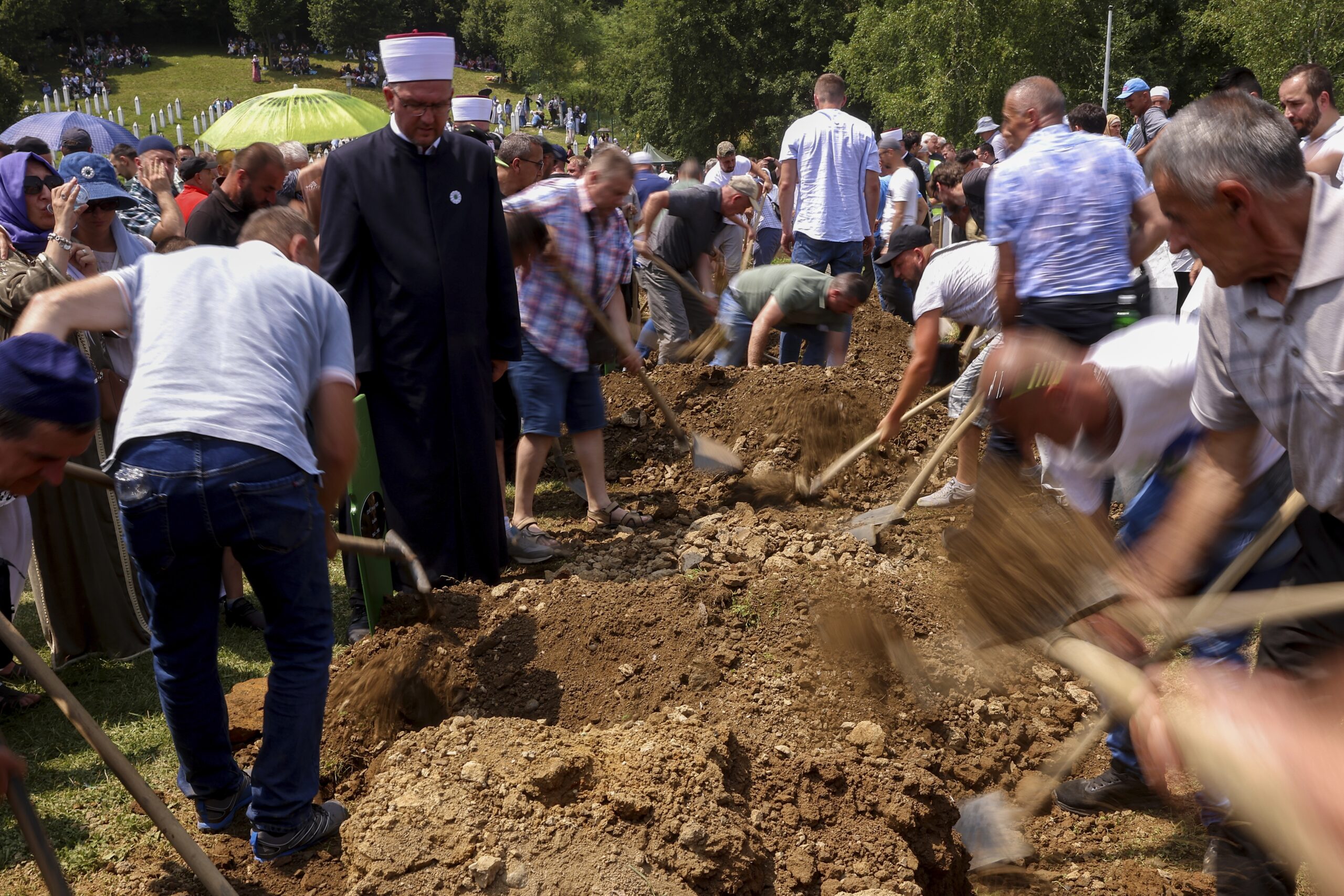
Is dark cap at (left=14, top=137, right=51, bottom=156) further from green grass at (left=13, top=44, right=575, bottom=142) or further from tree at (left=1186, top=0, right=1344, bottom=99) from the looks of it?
green grass at (left=13, top=44, right=575, bottom=142)

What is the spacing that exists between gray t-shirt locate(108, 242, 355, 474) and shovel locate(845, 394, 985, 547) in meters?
3.15

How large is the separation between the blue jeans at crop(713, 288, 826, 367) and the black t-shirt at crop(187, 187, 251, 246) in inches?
134

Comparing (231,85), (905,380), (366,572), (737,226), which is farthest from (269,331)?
(231,85)

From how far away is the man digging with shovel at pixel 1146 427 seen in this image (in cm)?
290

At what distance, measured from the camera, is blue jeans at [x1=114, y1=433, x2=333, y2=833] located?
2867 millimetres

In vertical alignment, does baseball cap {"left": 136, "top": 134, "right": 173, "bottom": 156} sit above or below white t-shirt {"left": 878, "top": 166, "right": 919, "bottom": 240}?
above

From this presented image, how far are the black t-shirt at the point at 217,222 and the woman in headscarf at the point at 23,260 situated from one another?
23.5 inches

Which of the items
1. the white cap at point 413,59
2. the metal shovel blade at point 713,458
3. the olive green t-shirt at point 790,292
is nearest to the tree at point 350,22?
the olive green t-shirt at point 790,292

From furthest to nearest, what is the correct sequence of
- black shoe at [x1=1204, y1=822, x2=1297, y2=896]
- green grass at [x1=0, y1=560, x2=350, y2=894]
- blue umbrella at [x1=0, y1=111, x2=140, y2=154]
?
blue umbrella at [x1=0, y1=111, x2=140, y2=154] < green grass at [x1=0, y1=560, x2=350, y2=894] < black shoe at [x1=1204, y1=822, x2=1297, y2=896]

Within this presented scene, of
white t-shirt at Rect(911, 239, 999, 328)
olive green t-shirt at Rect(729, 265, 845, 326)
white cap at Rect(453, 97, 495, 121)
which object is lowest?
olive green t-shirt at Rect(729, 265, 845, 326)

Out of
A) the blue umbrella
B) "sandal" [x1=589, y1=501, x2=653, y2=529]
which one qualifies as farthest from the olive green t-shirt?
the blue umbrella

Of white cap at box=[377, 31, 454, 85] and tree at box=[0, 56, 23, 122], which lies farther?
tree at box=[0, 56, 23, 122]

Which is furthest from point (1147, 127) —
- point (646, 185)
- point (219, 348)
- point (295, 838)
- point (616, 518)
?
point (295, 838)

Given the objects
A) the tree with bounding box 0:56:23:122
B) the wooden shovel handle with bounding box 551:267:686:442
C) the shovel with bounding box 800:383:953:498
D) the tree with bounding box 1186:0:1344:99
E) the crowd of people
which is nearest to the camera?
the crowd of people
